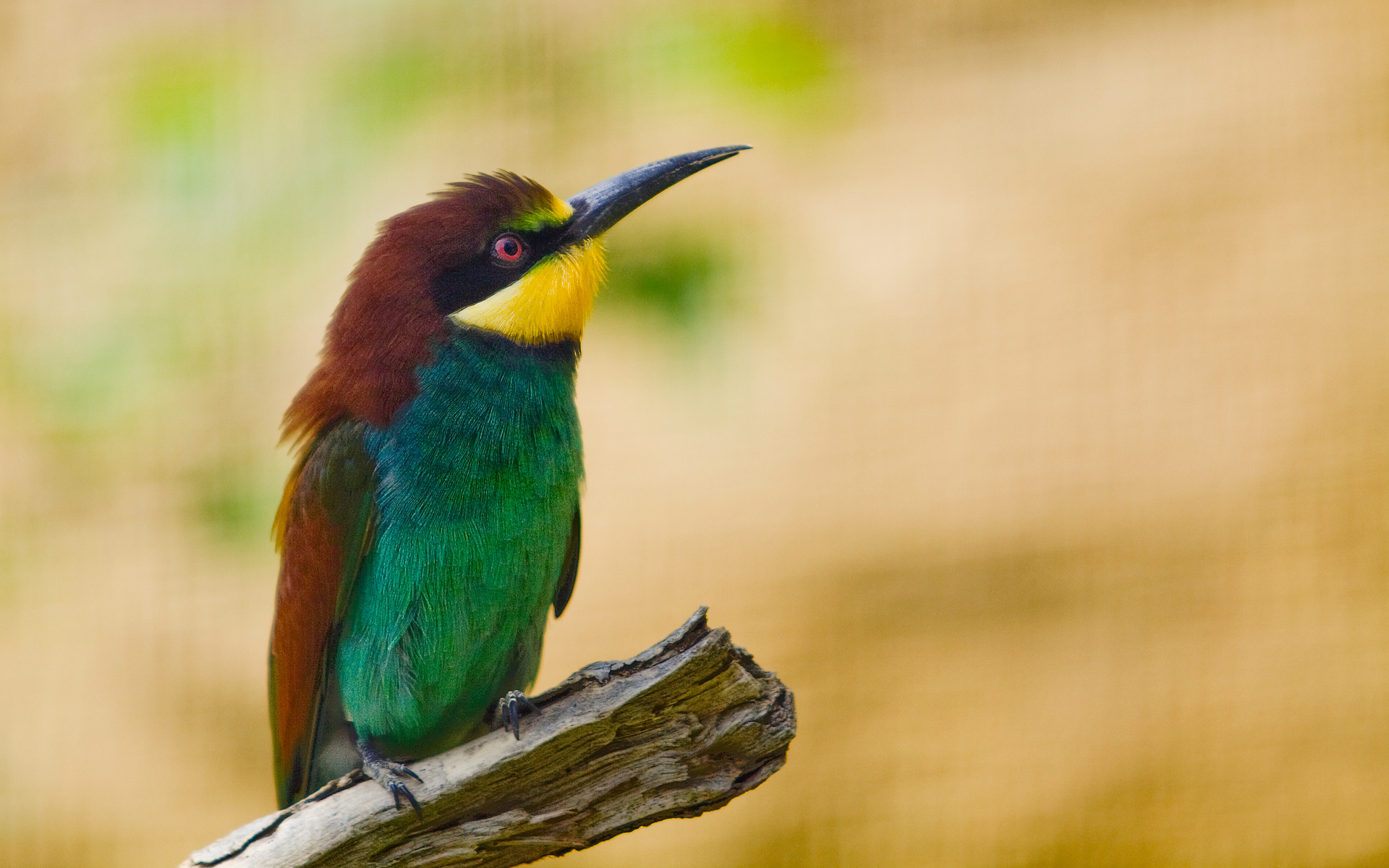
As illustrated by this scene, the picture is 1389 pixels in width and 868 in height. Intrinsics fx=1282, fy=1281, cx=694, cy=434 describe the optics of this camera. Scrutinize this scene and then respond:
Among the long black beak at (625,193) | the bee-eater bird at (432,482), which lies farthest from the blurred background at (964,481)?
the bee-eater bird at (432,482)

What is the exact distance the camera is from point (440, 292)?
2.01 m

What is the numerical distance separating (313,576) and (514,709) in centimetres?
48

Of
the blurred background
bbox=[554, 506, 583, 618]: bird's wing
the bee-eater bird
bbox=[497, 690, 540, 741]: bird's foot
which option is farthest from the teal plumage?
the blurred background

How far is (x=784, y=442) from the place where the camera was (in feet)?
12.6

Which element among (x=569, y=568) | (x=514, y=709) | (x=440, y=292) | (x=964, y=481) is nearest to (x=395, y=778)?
(x=514, y=709)

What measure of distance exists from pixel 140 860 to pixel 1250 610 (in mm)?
3419

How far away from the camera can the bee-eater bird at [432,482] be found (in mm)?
1928

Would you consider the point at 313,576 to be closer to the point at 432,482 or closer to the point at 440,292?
the point at 432,482

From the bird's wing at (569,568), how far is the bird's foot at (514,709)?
439mm

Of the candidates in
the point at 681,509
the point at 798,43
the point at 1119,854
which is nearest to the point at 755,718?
the point at 798,43

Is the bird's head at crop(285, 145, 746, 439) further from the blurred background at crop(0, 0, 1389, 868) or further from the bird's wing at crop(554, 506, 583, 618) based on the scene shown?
the blurred background at crop(0, 0, 1389, 868)

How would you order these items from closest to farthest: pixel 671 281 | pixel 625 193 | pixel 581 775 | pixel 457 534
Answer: pixel 581 775, pixel 457 534, pixel 625 193, pixel 671 281

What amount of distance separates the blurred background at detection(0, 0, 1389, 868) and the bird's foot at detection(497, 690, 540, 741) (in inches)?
68.1

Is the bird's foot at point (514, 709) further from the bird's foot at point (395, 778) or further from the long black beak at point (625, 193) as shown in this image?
the long black beak at point (625, 193)
